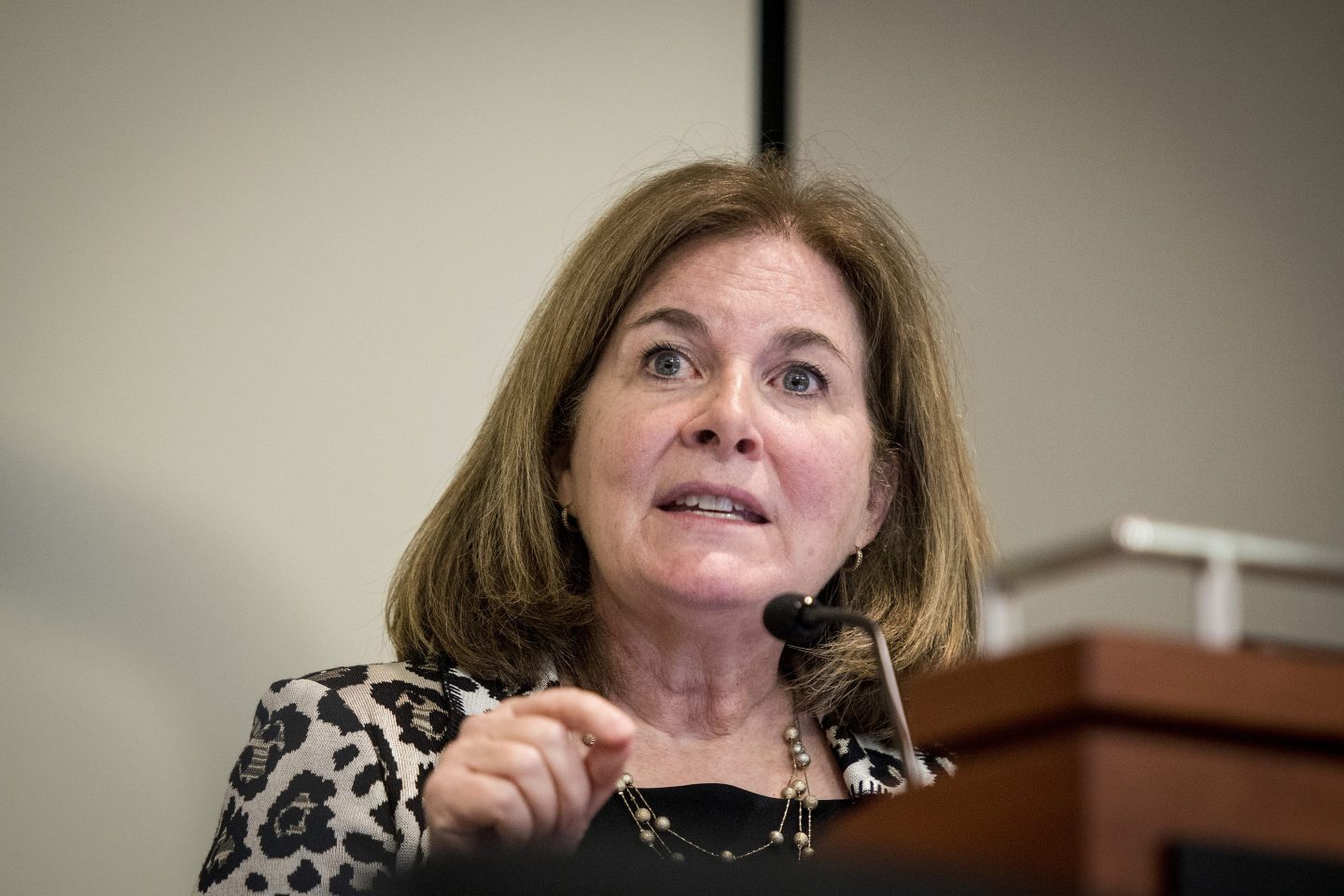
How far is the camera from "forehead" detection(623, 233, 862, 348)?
2.09 metres

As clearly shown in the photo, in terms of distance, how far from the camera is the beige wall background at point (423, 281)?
7.81 ft

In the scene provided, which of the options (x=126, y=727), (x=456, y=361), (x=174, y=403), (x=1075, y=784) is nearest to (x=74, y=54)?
(x=174, y=403)

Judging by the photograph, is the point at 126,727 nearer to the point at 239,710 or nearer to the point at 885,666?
the point at 239,710

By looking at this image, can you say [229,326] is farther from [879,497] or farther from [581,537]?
[879,497]

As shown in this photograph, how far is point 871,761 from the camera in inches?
80.7

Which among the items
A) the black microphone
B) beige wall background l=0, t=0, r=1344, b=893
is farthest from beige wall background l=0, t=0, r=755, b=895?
the black microphone

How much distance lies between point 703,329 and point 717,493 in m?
0.26

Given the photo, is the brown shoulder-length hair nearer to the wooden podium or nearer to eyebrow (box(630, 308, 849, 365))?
eyebrow (box(630, 308, 849, 365))

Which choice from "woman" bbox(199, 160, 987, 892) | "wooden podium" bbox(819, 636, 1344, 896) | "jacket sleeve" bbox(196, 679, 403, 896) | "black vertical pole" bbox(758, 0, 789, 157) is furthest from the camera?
"black vertical pole" bbox(758, 0, 789, 157)

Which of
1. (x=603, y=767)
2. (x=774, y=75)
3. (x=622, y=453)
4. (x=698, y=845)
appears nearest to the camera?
(x=603, y=767)

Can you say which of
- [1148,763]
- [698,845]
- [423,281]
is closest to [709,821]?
[698,845]

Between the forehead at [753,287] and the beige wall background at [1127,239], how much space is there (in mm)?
870

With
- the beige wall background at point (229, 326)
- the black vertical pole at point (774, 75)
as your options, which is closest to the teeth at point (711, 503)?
the beige wall background at point (229, 326)

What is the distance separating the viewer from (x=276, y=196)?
2654 mm
